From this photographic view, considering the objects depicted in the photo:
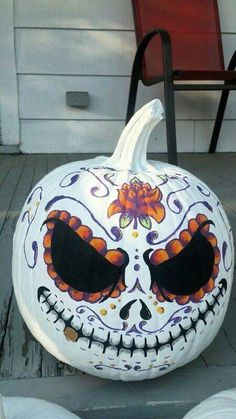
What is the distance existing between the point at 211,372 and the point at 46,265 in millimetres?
614

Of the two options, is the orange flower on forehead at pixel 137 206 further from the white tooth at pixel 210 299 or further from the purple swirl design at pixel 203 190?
the white tooth at pixel 210 299

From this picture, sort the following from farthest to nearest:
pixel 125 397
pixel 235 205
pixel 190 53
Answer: pixel 190 53 < pixel 235 205 < pixel 125 397

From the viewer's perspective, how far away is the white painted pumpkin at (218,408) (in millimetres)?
1191

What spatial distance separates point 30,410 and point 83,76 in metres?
3.97

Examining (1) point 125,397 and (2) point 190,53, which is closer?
(1) point 125,397

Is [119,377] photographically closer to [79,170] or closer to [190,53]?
[79,170]

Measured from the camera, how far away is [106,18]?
4.77 meters

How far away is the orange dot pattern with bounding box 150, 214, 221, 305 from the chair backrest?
3.15 m

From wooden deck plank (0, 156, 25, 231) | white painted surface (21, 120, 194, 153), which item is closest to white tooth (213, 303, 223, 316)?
wooden deck plank (0, 156, 25, 231)

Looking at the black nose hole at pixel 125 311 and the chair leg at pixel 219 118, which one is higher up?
the black nose hole at pixel 125 311

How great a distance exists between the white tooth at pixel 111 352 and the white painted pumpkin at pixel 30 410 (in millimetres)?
199

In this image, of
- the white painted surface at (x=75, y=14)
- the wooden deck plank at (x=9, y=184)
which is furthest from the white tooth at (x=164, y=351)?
the white painted surface at (x=75, y=14)

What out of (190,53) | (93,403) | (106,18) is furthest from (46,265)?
(106,18)

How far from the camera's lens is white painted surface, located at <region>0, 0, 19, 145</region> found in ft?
15.2
